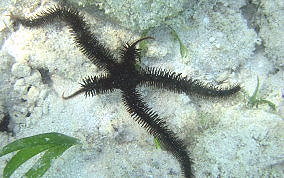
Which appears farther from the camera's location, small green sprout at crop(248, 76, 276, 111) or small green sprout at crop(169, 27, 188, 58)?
small green sprout at crop(169, 27, 188, 58)

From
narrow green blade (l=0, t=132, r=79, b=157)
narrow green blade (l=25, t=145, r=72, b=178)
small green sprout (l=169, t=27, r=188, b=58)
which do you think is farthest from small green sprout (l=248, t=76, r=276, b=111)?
narrow green blade (l=25, t=145, r=72, b=178)

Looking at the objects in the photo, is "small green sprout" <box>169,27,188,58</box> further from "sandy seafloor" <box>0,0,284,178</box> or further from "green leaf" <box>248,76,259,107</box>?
"green leaf" <box>248,76,259,107</box>

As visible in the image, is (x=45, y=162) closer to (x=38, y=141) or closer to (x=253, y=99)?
(x=38, y=141)

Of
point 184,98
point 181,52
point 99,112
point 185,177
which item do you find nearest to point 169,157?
point 185,177

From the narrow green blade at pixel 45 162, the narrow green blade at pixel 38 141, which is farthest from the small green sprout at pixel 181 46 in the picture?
the narrow green blade at pixel 45 162

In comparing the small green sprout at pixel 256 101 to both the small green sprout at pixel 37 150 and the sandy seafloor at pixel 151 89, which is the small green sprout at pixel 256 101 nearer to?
the sandy seafloor at pixel 151 89

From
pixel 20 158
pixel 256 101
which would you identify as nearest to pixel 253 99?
pixel 256 101
